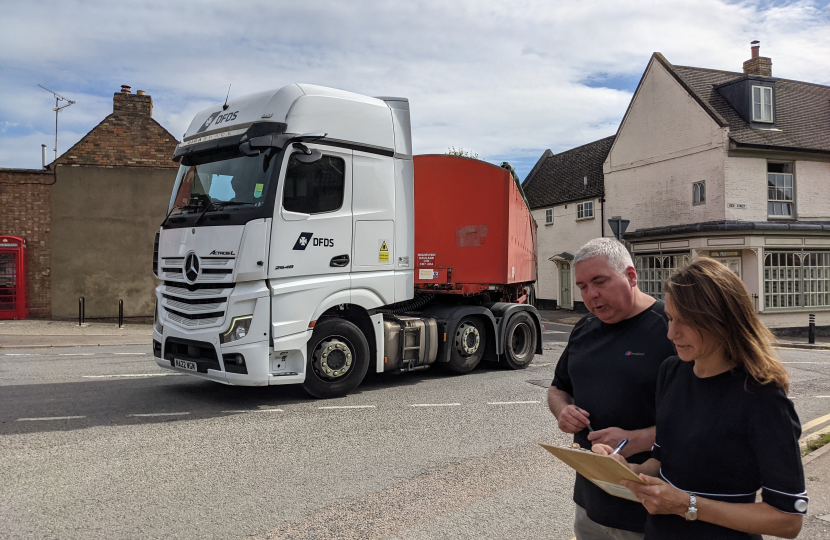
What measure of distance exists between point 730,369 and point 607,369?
2.08 feet

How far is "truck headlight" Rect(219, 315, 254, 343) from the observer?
6.73 meters

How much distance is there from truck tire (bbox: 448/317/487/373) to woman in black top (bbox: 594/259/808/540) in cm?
737

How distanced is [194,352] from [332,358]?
1652 mm

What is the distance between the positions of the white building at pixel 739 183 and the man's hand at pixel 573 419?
20.3m

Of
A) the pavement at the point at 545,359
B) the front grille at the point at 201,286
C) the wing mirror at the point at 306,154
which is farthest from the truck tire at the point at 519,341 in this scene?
the front grille at the point at 201,286

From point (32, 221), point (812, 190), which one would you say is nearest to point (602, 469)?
point (32, 221)

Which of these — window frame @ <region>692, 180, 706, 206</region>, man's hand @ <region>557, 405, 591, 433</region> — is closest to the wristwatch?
man's hand @ <region>557, 405, 591, 433</region>

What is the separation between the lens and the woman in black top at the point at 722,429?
1737 millimetres

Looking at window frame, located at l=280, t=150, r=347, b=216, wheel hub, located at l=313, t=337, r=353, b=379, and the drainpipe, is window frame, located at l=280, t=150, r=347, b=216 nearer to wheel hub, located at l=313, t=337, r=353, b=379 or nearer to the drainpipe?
wheel hub, located at l=313, t=337, r=353, b=379

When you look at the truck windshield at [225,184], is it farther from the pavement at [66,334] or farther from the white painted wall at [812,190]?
the white painted wall at [812,190]

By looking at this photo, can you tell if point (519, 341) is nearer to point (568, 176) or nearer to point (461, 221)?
point (461, 221)

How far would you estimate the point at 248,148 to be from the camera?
6934 mm

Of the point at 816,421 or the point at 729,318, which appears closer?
the point at 729,318

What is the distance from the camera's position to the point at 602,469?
1.96 meters
